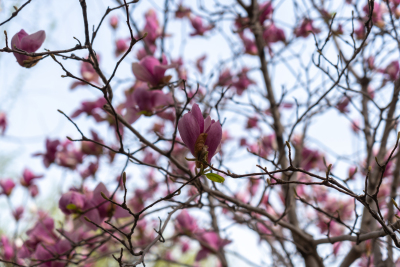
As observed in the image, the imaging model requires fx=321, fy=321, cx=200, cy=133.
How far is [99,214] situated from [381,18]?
166cm

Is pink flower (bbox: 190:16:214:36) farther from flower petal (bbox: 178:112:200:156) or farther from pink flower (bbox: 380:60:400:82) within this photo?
flower petal (bbox: 178:112:200:156)

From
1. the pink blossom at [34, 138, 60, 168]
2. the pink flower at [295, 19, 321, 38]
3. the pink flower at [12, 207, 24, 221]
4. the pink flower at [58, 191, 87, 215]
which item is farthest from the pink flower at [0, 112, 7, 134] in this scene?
the pink flower at [295, 19, 321, 38]

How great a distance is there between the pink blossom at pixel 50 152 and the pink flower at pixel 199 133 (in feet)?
4.57

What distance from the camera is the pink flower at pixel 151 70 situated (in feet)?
3.82

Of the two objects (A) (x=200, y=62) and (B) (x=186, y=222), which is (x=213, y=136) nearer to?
(B) (x=186, y=222)

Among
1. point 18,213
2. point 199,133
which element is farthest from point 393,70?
point 18,213

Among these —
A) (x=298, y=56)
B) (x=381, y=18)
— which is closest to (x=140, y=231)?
(x=298, y=56)

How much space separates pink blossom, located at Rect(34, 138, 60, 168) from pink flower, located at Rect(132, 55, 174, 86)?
0.95m

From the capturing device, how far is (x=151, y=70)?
1181 millimetres

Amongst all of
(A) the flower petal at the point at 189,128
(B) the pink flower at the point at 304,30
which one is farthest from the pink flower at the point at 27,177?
(B) the pink flower at the point at 304,30

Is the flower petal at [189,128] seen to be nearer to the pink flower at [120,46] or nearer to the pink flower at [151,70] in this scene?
the pink flower at [151,70]

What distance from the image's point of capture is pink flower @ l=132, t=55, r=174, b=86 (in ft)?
3.82

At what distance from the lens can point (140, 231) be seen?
2352 mm

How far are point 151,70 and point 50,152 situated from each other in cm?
102
